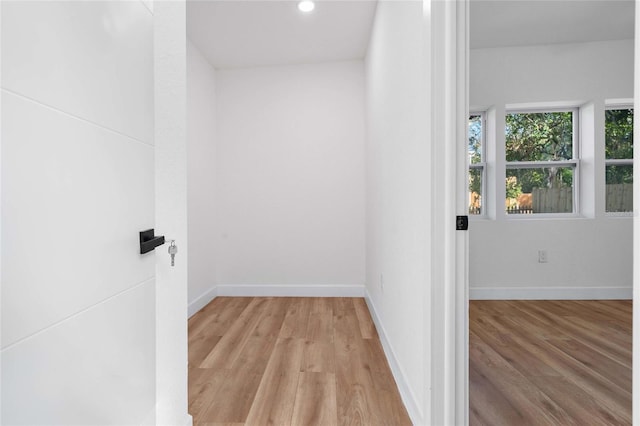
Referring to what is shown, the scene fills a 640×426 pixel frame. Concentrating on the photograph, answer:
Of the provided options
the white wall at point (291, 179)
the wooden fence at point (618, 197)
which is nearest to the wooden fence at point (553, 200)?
the wooden fence at point (618, 197)

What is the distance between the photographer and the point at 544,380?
1.76m

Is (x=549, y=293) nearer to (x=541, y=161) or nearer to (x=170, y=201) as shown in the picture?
(x=541, y=161)

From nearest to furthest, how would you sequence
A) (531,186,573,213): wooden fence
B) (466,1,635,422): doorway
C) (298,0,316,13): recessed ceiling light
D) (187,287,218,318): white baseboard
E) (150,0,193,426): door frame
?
(150,0,193,426): door frame
(298,0,316,13): recessed ceiling light
(187,287,218,318): white baseboard
(466,1,635,422): doorway
(531,186,573,213): wooden fence

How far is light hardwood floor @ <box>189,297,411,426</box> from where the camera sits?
1481 mm


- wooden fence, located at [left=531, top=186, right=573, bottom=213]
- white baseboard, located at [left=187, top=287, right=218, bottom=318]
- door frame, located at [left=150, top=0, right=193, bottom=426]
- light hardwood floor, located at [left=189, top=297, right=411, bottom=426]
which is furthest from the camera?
wooden fence, located at [left=531, top=186, right=573, bottom=213]

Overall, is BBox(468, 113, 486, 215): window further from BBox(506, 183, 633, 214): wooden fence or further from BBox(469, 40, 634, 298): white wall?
BBox(506, 183, 633, 214): wooden fence

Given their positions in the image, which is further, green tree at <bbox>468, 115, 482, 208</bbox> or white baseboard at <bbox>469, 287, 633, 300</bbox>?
green tree at <bbox>468, 115, 482, 208</bbox>

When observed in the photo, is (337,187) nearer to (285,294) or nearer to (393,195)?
(285,294)

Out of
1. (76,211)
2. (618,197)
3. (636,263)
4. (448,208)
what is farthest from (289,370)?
(618,197)

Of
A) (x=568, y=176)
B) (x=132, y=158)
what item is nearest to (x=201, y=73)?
(x=132, y=158)

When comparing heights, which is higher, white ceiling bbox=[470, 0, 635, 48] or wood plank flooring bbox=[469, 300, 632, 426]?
white ceiling bbox=[470, 0, 635, 48]

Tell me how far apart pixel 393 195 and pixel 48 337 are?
5.42 ft

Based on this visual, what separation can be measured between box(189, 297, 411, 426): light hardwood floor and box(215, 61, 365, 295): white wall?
57cm

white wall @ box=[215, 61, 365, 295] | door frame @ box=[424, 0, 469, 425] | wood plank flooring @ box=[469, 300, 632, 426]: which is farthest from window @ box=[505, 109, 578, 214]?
door frame @ box=[424, 0, 469, 425]
